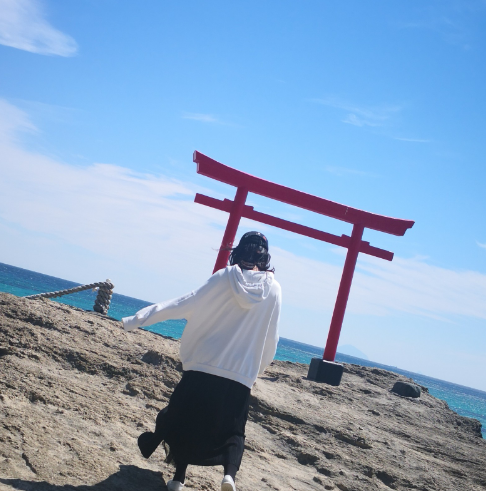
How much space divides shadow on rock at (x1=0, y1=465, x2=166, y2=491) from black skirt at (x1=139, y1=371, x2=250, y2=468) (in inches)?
8.9

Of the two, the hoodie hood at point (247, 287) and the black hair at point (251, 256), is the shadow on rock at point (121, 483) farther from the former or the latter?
the black hair at point (251, 256)

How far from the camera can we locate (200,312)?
2889 millimetres

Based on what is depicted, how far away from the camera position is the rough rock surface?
9.45 ft

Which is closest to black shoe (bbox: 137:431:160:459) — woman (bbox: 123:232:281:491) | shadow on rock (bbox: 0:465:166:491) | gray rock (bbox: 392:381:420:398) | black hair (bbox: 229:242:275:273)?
woman (bbox: 123:232:281:491)

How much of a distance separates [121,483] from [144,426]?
103 cm

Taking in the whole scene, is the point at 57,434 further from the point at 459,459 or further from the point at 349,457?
the point at 459,459

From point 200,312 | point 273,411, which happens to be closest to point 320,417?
point 273,411

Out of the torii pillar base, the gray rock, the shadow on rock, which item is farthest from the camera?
the gray rock

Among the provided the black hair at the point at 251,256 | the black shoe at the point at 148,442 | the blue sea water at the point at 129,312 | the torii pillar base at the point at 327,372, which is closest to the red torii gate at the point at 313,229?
the torii pillar base at the point at 327,372

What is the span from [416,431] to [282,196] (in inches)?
137

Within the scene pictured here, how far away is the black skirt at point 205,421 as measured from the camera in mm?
2727

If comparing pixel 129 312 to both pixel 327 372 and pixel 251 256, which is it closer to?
pixel 327 372

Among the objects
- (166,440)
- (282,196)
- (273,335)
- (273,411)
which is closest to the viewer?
(166,440)

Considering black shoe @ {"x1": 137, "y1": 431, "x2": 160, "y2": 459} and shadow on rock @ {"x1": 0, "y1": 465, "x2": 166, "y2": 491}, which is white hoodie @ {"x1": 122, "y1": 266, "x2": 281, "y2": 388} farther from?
shadow on rock @ {"x1": 0, "y1": 465, "x2": 166, "y2": 491}
